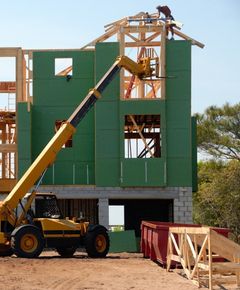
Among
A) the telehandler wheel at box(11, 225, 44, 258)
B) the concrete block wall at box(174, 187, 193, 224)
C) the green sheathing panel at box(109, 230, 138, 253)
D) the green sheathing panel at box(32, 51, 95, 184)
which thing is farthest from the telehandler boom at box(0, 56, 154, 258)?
the green sheathing panel at box(32, 51, 95, 184)

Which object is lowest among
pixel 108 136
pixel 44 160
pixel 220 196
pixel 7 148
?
pixel 220 196

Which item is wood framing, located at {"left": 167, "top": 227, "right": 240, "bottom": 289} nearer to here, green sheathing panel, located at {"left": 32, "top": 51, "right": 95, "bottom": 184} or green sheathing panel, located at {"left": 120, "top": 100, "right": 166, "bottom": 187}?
green sheathing panel, located at {"left": 120, "top": 100, "right": 166, "bottom": 187}

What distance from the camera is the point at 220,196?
48.0m

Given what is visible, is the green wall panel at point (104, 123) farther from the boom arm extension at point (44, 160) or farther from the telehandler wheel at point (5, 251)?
the telehandler wheel at point (5, 251)

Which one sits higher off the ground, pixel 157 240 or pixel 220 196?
pixel 220 196

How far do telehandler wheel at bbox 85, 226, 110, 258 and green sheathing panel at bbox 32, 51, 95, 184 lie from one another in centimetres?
1020

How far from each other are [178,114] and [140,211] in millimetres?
10028

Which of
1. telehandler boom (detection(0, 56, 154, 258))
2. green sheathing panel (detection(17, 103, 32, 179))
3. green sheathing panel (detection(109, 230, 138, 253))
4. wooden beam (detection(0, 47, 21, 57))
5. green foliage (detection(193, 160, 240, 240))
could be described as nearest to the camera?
telehandler boom (detection(0, 56, 154, 258))

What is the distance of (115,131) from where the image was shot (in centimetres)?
A: 3662

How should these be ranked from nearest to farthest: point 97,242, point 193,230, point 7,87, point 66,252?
point 193,230, point 97,242, point 66,252, point 7,87

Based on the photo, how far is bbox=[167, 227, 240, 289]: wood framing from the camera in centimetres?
1620

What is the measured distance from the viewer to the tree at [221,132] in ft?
162

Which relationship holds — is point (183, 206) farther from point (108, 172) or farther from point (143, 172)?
point (108, 172)

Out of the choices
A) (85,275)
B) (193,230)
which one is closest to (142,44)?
(85,275)
